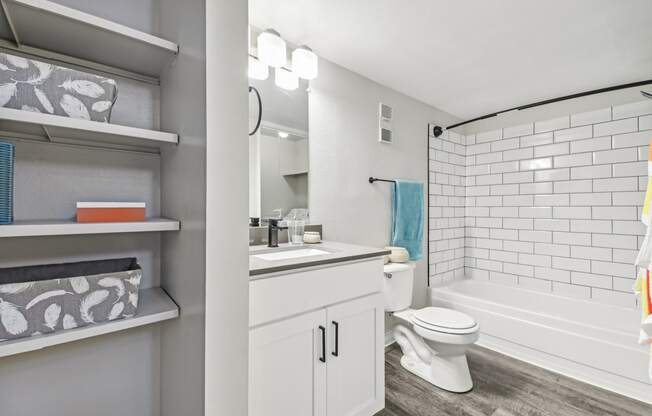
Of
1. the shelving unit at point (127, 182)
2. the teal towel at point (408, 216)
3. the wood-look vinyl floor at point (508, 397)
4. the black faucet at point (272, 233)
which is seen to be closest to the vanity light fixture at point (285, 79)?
the shelving unit at point (127, 182)

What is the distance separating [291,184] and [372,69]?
111 centimetres

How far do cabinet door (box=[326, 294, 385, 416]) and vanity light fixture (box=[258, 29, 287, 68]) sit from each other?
139 cm

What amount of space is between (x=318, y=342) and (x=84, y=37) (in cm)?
139

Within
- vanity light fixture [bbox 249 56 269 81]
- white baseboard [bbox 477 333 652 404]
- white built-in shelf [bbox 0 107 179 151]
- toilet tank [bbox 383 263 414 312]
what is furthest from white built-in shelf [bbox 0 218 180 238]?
white baseboard [bbox 477 333 652 404]

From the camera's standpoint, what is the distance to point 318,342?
125 cm

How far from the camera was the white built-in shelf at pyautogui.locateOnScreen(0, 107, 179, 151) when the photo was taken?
72 cm

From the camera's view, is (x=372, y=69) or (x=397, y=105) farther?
(x=397, y=105)

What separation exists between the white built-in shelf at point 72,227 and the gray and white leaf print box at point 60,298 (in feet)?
0.47

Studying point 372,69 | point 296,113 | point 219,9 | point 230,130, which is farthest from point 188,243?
point 372,69

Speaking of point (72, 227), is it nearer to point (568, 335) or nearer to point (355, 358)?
point (355, 358)

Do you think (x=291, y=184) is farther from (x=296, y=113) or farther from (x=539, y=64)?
(x=539, y=64)

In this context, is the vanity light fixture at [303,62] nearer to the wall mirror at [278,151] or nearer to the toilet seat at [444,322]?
the wall mirror at [278,151]

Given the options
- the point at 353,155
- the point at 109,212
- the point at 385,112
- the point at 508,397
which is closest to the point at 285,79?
the point at 353,155

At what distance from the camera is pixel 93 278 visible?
837 millimetres
